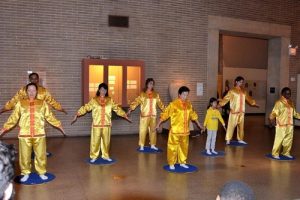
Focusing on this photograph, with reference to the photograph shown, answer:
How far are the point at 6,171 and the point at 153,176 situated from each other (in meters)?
4.48

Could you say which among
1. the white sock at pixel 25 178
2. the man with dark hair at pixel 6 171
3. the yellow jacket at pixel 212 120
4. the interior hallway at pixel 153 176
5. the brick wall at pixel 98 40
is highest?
the brick wall at pixel 98 40

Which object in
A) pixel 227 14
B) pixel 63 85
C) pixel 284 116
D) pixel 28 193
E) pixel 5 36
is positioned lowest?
pixel 28 193

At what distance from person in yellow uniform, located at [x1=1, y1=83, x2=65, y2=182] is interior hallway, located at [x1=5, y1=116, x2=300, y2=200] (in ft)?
1.31

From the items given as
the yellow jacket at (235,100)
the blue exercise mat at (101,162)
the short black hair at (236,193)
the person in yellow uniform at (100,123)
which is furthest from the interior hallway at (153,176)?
the short black hair at (236,193)

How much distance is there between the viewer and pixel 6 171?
159 centimetres

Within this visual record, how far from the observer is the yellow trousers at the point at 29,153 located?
214 inches

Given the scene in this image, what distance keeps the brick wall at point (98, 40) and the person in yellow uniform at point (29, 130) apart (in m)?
3.83

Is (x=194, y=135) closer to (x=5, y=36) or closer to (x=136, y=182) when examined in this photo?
(x=136, y=182)

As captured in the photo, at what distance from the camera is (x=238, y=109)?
918cm

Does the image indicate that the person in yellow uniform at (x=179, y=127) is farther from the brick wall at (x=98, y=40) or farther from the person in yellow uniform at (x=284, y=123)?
the brick wall at (x=98, y=40)

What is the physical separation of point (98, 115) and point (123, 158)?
46.9 inches

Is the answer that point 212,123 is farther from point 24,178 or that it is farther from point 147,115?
point 24,178

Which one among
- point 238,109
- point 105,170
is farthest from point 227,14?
point 105,170

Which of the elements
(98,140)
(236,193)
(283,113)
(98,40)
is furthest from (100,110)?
(236,193)
